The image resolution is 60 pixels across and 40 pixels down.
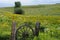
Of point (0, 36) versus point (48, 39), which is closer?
point (48, 39)

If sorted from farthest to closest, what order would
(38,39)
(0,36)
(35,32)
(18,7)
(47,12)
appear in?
(18,7) < (47,12) < (0,36) < (35,32) < (38,39)

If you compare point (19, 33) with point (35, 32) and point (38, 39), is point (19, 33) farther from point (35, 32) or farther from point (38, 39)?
point (38, 39)

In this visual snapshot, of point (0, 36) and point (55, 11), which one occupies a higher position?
point (0, 36)

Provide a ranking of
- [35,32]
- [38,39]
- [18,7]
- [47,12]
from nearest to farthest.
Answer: [38,39], [35,32], [47,12], [18,7]

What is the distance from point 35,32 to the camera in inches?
886

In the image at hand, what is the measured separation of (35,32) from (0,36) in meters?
3.75

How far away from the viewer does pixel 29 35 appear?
2331 cm

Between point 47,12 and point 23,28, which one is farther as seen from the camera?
point 47,12

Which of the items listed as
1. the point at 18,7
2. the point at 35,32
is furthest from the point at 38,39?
the point at 18,7

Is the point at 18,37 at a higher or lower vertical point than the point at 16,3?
higher

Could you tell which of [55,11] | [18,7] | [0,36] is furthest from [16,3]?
[0,36]

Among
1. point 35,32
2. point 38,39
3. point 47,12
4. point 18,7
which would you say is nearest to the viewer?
point 38,39

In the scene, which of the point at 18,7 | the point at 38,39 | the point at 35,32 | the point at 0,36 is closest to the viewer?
the point at 38,39

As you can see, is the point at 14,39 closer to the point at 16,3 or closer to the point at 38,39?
the point at 38,39
